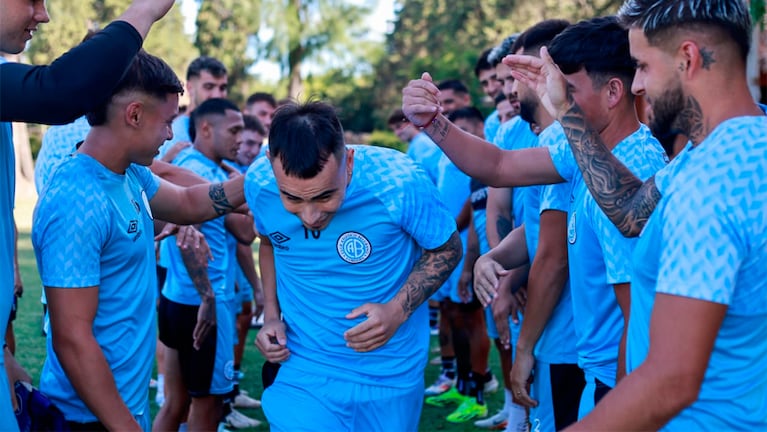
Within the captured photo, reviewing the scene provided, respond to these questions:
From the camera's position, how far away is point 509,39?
6359 mm

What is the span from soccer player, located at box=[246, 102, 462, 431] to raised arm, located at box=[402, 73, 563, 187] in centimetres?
21

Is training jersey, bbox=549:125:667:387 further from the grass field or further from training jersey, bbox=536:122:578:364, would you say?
the grass field

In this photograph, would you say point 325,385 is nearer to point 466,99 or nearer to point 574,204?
point 574,204

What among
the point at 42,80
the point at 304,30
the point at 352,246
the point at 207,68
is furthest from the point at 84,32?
the point at 42,80

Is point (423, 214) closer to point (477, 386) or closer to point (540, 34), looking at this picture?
point (540, 34)

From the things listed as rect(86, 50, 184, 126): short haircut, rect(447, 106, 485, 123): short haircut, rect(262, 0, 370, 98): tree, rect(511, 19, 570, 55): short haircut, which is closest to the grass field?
rect(447, 106, 485, 123): short haircut

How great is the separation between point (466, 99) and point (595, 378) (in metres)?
7.01

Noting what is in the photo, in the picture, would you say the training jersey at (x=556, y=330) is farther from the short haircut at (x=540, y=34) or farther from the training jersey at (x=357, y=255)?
the short haircut at (x=540, y=34)

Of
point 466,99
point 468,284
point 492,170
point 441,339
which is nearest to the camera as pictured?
point 492,170

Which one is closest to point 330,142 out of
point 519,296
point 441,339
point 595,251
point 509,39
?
point 595,251

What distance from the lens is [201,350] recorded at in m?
Result: 5.34

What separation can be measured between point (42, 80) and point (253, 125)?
6566mm

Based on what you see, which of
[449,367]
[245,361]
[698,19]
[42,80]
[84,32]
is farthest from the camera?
[84,32]

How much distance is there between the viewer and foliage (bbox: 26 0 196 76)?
41.8 m
